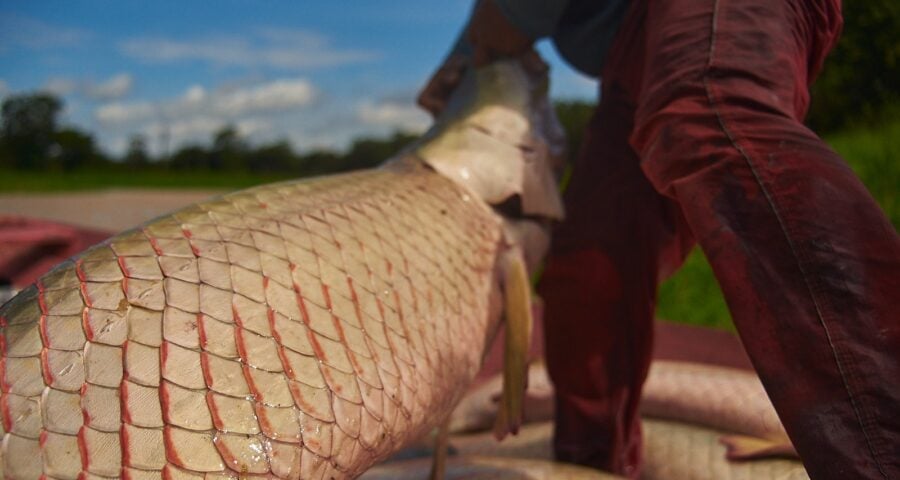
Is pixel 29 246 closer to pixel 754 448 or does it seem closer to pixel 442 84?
pixel 442 84

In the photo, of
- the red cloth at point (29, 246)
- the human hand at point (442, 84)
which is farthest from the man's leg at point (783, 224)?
the red cloth at point (29, 246)

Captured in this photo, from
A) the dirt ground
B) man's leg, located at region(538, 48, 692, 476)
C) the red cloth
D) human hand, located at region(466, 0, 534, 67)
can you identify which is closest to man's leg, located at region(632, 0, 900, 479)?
man's leg, located at region(538, 48, 692, 476)

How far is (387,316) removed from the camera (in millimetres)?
1123

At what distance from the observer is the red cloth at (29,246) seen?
4297 millimetres

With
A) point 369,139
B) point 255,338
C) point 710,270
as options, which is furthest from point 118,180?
point 255,338

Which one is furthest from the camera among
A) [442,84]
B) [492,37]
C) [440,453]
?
[442,84]

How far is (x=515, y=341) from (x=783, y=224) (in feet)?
2.02

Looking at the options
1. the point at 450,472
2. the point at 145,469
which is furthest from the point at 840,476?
the point at 450,472

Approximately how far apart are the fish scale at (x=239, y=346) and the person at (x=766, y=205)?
44cm

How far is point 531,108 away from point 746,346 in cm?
91

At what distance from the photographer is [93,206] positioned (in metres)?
15.0

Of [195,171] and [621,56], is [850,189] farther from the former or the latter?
[195,171]

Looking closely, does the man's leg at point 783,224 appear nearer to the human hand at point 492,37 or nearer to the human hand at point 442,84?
the human hand at point 492,37

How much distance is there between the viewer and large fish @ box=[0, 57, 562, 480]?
83 centimetres
